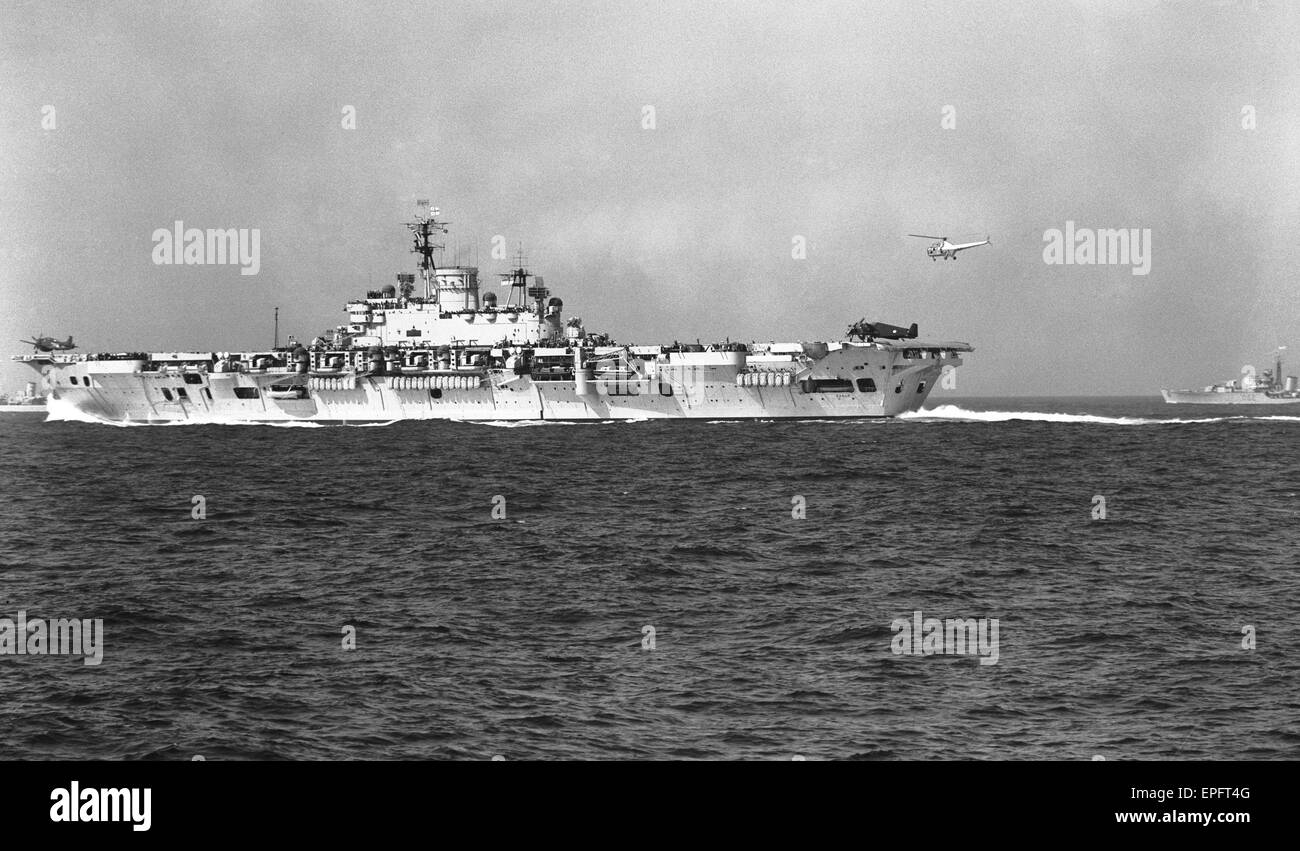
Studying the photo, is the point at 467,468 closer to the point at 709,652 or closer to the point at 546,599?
the point at 546,599

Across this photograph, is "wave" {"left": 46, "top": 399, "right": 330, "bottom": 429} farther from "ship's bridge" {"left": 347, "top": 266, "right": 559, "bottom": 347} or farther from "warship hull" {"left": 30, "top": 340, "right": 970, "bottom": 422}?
"ship's bridge" {"left": 347, "top": 266, "right": 559, "bottom": 347}

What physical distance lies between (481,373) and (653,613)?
208 feet

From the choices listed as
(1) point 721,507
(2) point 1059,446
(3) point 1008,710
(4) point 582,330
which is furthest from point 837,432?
(3) point 1008,710

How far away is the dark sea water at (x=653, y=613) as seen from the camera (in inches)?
570

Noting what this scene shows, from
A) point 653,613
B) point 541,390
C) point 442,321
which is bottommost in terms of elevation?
point 653,613

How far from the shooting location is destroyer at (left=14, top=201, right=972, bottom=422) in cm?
7662

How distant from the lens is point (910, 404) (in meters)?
81.4

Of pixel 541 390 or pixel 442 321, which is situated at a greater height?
Answer: pixel 442 321

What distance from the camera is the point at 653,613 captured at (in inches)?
829

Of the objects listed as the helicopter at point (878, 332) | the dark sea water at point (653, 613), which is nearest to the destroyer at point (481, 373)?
the helicopter at point (878, 332)

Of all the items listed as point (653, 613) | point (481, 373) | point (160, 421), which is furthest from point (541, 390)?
point (653, 613)

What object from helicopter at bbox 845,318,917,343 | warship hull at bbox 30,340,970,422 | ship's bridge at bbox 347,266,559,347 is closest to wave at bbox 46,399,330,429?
warship hull at bbox 30,340,970,422

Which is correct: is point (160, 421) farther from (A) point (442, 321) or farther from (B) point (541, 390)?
(B) point (541, 390)

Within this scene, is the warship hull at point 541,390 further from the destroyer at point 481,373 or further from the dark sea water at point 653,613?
the dark sea water at point 653,613
